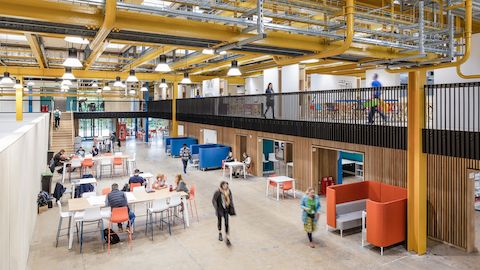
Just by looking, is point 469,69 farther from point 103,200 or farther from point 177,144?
point 177,144

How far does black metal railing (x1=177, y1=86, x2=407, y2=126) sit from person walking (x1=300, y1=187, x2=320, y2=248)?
318cm

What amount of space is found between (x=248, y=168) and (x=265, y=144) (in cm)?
226

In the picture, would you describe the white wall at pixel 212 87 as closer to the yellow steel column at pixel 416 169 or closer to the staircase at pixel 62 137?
the staircase at pixel 62 137

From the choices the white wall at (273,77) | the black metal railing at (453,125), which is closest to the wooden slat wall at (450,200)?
the black metal railing at (453,125)

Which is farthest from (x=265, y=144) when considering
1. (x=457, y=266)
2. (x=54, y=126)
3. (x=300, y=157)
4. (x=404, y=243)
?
(x=54, y=126)

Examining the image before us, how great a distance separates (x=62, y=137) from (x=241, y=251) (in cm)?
2095

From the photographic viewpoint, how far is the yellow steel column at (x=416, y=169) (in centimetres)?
794

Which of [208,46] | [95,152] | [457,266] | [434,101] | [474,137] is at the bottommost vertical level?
[457,266]

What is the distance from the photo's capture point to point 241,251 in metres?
8.04

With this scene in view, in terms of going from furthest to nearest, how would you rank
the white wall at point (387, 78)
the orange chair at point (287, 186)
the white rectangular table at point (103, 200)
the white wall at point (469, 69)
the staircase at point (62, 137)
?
1. the staircase at point (62, 137)
2. the white wall at point (387, 78)
3. the orange chair at point (287, 186)
4. the white wall at point (469, 69)
5. the white rectangular table at point (103, 200)

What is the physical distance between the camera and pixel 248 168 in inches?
691

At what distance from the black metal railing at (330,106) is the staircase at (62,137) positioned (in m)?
12.2

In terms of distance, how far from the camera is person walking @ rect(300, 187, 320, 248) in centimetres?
812

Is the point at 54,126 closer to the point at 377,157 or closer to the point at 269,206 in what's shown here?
the point at 269,206
